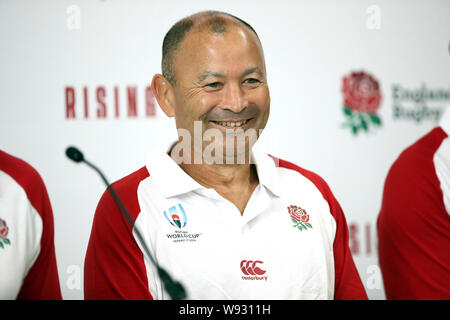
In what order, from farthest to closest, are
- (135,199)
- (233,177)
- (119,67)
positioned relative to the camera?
(119,67) → (233,177) → (135,199)

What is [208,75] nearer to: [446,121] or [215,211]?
[215,211]

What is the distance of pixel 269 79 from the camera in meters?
1.92

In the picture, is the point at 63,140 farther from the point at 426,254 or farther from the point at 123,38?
the point at 426,254

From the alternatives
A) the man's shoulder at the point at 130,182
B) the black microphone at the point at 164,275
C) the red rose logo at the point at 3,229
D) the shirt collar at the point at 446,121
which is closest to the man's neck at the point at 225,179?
the man's shoulder at the point at 130,182

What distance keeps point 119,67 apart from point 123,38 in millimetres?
95

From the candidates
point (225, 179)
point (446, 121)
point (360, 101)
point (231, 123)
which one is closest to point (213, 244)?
point (225, 179)

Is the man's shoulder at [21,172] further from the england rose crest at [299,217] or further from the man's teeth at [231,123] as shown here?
the england rose crest at [299,217]

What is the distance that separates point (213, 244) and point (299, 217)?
10.8 inches

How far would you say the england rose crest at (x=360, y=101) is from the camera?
2004mm

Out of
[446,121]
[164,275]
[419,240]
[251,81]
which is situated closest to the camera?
[164,275]

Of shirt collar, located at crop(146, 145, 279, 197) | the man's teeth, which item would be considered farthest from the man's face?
shirt collar, located at crop(146, 145, 279, 197)

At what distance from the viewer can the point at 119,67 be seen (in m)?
1.89

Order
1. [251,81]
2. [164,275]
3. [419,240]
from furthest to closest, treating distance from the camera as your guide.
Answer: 1. [419,240]
2. [251,81]
3. [164,275]

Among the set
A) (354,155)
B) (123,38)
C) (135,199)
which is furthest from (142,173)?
(354,155)
